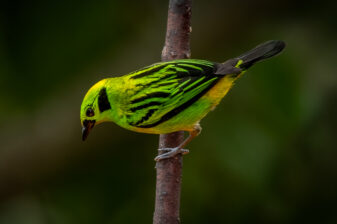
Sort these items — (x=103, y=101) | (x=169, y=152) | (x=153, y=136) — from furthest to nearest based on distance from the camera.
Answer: (x=153, y=136)
(x=103, y=101)
(x=169, y=152)

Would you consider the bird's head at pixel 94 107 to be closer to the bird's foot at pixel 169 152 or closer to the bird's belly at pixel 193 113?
the bird's belly at pixel 193 113

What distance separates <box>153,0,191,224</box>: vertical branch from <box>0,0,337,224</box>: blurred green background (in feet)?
3.15

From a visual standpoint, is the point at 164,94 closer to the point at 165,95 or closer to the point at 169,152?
the point at 165,95

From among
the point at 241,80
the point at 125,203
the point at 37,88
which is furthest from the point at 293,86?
the point at 37,88

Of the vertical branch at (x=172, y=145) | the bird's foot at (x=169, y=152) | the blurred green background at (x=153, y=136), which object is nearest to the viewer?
the vertical branch at (x=172, y=145)

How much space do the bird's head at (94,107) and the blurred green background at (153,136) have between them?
1120mm

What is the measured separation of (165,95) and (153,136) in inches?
65.4

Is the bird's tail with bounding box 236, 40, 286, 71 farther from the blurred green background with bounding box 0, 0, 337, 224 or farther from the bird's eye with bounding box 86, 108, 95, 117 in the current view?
the bird's eye with bounding box 86, 108, 95, 117

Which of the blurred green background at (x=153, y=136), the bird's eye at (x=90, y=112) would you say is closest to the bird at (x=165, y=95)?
the bird's eye at (x=90, y=112)

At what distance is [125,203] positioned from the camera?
5273 mm

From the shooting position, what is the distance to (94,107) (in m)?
4.19

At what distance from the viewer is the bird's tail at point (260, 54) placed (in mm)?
4262

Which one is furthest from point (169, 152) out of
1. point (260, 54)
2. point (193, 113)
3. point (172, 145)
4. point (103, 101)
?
point (260, 54)

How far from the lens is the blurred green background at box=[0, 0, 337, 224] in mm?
5152
